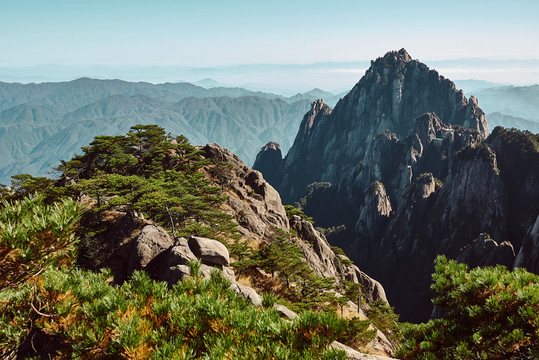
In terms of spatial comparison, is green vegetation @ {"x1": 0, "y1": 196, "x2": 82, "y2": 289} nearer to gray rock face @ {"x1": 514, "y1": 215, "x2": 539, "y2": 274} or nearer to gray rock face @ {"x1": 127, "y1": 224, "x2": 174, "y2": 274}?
gray rock face @ {"x1": 127, "y1": 224, "x2": 174, "y2": 274}

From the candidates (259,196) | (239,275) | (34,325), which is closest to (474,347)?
(34,325)

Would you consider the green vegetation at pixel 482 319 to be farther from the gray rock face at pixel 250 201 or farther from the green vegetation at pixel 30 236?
the gray rock face at pixel 250 201

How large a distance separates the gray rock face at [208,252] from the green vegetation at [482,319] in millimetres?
17267

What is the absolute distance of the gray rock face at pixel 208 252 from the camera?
24.9 metres

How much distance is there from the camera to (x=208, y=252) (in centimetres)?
2505

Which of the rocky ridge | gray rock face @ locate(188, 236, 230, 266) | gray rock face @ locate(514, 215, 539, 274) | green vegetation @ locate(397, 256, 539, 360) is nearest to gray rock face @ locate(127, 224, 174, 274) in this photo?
the rocky ridge

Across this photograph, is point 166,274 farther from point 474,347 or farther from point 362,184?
point 362,184

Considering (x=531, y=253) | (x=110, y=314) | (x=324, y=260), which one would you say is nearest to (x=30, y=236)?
(x=110, y=314)

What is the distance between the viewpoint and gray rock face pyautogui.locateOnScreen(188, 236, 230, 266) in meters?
24.9

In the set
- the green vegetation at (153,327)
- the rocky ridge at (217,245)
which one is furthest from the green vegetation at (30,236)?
the rocky ridge at (217,245)

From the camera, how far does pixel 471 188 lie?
120m

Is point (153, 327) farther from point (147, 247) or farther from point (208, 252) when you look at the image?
point (147, 247)

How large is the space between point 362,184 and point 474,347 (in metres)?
196

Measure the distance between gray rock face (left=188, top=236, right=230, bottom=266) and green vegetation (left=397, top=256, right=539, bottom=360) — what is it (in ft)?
56.7
